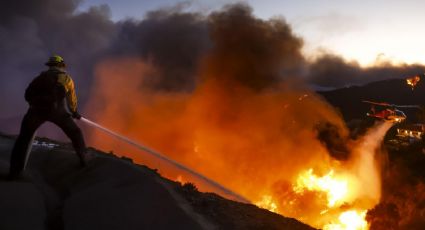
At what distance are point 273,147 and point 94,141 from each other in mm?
15454

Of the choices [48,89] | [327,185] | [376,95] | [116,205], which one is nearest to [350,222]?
[327,185]

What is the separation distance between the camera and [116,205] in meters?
5.75

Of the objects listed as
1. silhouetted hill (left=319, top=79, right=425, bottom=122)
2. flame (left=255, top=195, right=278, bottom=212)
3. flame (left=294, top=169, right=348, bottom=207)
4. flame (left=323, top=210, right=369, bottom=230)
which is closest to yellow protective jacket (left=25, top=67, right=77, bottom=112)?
flame (left=255, top=195, right=278, bottom=212)

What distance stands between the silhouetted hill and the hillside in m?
120

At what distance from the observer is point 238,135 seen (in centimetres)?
3500

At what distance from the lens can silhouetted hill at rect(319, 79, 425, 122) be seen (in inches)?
5090

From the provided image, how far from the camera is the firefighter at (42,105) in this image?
696 centimetres

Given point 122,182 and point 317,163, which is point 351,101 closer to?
point 317,163

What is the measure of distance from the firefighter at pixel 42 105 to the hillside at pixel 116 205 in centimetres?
42

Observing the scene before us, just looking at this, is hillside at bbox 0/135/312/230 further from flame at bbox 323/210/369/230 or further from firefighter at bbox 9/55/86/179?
flame at bbox 323/210/369/230

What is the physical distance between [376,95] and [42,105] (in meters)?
155

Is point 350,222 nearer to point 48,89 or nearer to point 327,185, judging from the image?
point 327,185

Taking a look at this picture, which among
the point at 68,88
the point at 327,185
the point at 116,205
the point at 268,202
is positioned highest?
the point at 327,185

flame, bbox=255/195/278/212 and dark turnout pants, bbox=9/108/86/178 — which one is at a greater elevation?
flame, bbox=255/195/278/212
